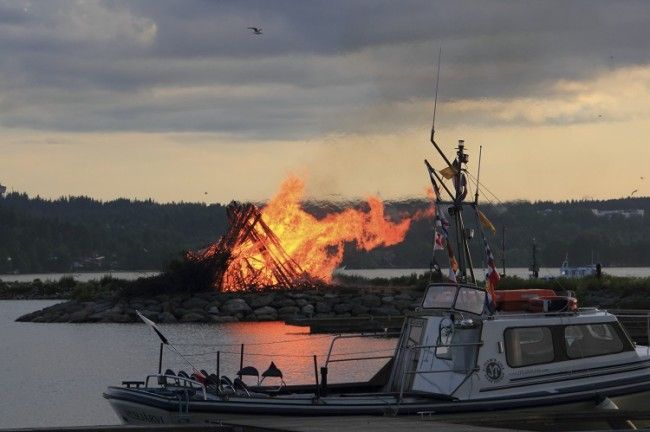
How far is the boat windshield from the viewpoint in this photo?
26.0 meters

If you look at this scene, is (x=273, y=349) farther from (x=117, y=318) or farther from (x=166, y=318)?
(x=117, y=318)

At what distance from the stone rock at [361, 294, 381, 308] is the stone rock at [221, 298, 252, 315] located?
565 centimetres

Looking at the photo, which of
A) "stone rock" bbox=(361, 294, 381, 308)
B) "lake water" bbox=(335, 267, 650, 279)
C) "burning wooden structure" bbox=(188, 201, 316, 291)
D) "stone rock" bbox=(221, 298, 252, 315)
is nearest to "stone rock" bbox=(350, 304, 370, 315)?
"stone rock" bbox=(361, 294, 381, 308)

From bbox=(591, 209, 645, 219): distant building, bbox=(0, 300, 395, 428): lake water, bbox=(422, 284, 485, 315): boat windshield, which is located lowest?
bbox=(0, 300, 395, 428): lake water

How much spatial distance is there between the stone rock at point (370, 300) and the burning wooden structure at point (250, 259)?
4.65 m

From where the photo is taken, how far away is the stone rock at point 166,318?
6944 cm

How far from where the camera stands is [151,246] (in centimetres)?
18312

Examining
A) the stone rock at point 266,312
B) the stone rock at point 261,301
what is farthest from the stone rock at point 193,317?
the stone rock at point 261,301

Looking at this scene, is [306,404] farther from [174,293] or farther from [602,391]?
[174,293]

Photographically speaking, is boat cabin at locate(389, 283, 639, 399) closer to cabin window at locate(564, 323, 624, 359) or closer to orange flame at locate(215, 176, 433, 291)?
cabin window at locate(564, 323, 624, 359)

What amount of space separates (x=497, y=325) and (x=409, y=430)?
4.32 m

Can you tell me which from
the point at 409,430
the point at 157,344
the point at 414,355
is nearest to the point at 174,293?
the point at 157,344

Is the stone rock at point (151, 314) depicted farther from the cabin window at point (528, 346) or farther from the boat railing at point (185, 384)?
the cabin window at point (528, 346)

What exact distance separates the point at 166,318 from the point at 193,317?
1.39 m
